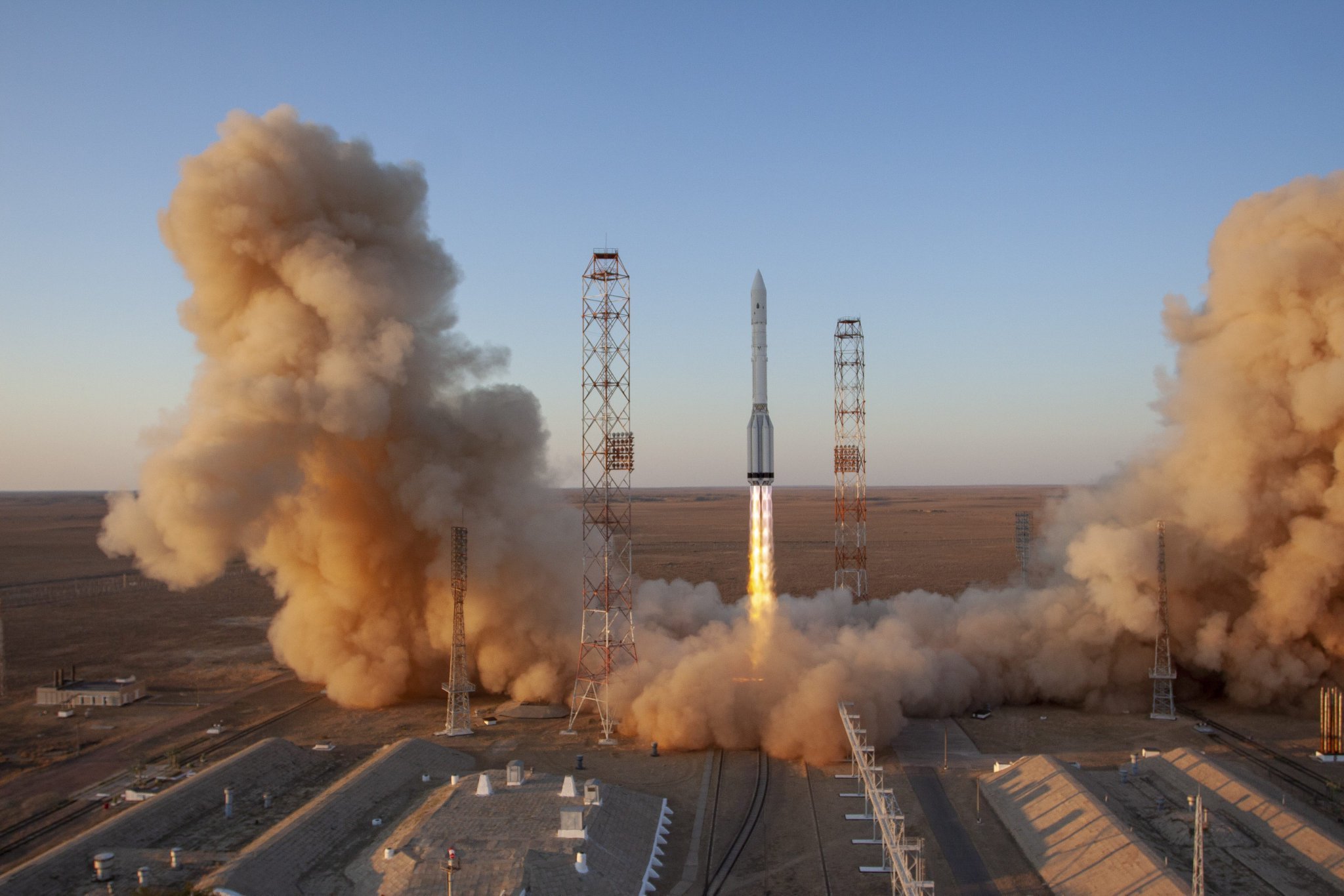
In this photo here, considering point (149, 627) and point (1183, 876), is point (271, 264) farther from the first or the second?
point (1183, 876)

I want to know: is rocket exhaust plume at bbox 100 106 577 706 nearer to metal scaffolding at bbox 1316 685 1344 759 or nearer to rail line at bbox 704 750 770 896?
rail line at bbox 704 750 770 896

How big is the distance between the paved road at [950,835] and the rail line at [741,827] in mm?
4937

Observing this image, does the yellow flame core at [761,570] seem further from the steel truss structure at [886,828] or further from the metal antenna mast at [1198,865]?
the metal antenna mast at [1198,865]

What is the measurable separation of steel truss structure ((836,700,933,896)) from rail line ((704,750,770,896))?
9.49ft

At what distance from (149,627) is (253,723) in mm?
27069

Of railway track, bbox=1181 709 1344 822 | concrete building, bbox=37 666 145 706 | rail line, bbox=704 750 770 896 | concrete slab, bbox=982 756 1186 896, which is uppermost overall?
concrete building, bbox=37 666 145 706

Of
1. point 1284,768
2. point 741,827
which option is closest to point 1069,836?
point 741,827

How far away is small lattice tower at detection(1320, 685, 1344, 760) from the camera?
36.8 m

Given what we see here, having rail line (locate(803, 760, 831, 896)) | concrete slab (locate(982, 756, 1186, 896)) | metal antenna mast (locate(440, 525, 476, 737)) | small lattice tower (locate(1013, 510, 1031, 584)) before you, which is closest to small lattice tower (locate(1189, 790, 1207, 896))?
concrete slab (locate(982, 756, 1186, 896))

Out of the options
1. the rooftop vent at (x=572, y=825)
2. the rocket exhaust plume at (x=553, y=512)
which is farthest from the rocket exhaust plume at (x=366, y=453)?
the rooftop vent at (x=572, y=825)

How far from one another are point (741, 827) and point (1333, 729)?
22963mm

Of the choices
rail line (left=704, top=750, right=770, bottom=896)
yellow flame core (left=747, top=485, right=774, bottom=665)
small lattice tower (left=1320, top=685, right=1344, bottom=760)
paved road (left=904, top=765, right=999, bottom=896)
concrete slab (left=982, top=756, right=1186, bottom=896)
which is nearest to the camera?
concrete slab (left=982, top=756, right=1186, bottom=896)

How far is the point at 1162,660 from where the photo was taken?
43.3m

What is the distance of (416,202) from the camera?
158 ft
